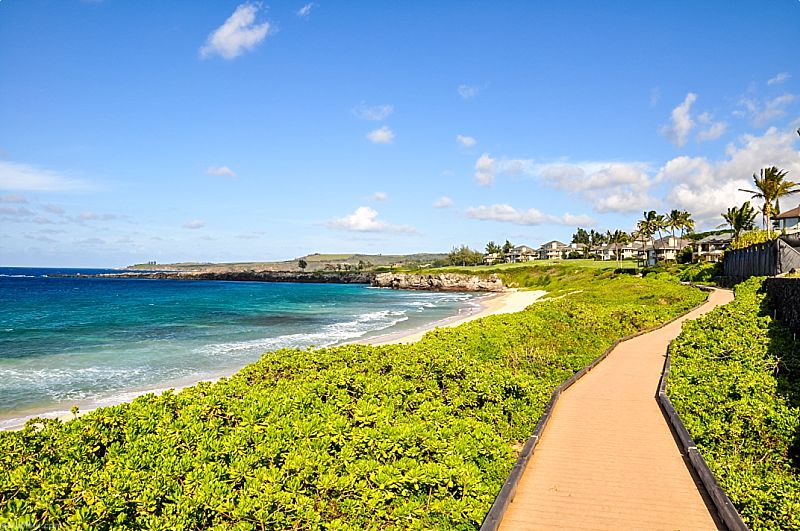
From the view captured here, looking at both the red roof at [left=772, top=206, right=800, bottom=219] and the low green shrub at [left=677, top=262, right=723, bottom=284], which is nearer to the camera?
the low green shrub at [left=677, top=262, right=723, bottom=284]

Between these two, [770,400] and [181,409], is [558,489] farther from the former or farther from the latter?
[770,400]

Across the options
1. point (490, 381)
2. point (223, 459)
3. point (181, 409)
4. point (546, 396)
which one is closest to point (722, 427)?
point (546, 396)

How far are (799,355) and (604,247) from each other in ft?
430

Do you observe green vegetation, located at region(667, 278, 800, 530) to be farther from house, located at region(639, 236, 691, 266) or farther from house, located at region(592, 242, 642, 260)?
house, located at region(592, 242, 642, 260)

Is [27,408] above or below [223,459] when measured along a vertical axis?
below

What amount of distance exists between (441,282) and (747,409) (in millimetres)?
104827

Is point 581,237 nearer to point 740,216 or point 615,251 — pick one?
point 615,251

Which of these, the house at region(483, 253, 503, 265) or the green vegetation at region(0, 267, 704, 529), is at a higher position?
the house at region(483, 253, 503, 265)

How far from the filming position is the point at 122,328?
42250 millimetres

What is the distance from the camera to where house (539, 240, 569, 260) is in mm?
159625

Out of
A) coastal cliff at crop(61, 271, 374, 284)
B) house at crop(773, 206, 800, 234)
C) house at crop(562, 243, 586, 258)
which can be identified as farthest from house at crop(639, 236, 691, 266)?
coastal cliff at crop(61, 271, 374, 284)

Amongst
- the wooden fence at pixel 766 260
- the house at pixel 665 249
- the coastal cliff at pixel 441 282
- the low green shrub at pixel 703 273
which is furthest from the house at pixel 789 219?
the coastal cliff at pixel 441 282

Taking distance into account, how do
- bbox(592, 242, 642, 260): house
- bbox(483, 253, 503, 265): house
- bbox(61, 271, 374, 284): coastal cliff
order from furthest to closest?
bbox(483, 253, 503, 265): house → bbox(61, 271, 374, 284): coastal cliff → bbox(592, 242, 642, 260): house

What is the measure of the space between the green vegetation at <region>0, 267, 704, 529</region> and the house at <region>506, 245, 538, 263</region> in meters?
163
